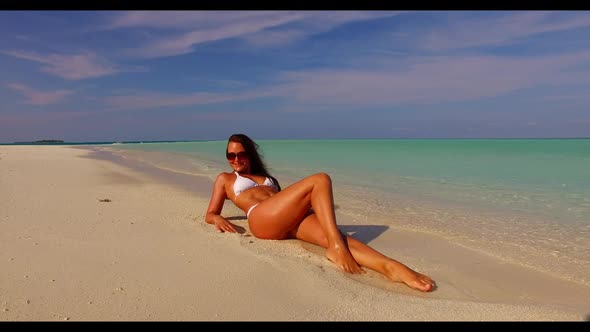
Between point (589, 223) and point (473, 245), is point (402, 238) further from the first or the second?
point (589, 223)

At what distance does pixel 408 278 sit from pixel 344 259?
54 centimetres

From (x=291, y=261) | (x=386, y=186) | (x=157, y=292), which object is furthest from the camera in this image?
(x=386, y=186)

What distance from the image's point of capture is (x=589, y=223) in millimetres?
5660

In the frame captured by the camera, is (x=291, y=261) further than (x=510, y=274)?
No

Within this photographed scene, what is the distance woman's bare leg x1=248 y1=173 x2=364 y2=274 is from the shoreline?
12 centimetres

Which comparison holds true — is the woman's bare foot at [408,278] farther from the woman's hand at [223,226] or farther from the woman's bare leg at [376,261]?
the woman's hand at [223,226]

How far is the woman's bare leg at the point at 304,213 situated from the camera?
342cm

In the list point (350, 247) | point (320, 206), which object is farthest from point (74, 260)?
point (350, 247)

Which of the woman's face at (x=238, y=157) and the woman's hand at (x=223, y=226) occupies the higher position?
the woman's face at (x=238, y=157)

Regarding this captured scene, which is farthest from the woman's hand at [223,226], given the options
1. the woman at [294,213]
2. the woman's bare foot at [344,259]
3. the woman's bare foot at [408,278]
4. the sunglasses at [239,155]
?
the woman's bare foot at [408,278]

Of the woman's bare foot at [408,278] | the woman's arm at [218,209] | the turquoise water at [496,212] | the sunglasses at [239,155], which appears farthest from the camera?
the sunglasses at [239,155]

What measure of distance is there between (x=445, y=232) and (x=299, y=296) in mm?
3069

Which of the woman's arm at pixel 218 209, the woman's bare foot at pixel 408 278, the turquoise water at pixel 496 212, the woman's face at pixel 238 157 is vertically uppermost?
the woman's face at pixel 238 157

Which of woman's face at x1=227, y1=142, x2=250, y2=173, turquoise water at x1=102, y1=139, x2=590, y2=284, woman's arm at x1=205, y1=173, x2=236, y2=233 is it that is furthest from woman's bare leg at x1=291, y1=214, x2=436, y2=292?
turquoise water at x1=102, y1=139, x2=590, y2=284
